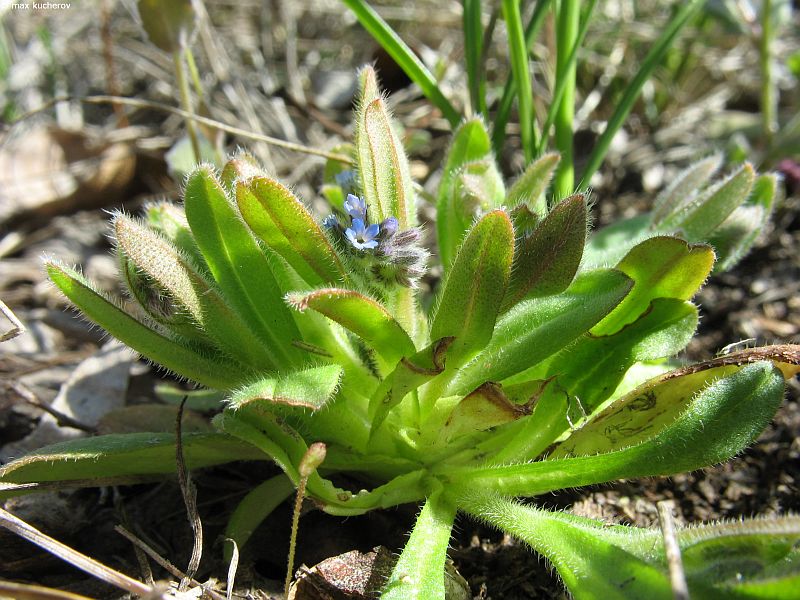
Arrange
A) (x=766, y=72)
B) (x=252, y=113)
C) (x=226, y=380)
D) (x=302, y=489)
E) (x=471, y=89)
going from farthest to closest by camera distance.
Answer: (x=252, y=113)
(x=766, y=72)
(x=471, y=89)
(x=226, y=380)
(x=302, y=489)

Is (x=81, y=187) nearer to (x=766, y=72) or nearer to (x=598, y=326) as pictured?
(x=598, y=326)

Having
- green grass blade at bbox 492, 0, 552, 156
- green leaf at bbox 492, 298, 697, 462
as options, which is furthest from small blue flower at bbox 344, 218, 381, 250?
green grass blade at bbox 492, 0, 552, 156

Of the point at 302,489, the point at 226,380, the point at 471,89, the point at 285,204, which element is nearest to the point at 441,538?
the point at 302,489

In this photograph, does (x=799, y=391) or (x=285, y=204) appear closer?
(x=285, y=204)

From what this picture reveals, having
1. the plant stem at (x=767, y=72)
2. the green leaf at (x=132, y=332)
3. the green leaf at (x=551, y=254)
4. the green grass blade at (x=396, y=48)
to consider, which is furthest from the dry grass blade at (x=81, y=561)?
the plant stem at (x=767, y=72)

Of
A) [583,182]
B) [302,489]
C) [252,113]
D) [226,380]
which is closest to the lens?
[302,489]

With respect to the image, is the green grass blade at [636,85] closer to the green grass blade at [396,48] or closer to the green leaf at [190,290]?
the green grass blade at [396,48]

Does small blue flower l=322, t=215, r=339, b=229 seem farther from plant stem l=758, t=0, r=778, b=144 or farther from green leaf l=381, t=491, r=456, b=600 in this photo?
plant stem l=758, t=0, r=778, b=144
